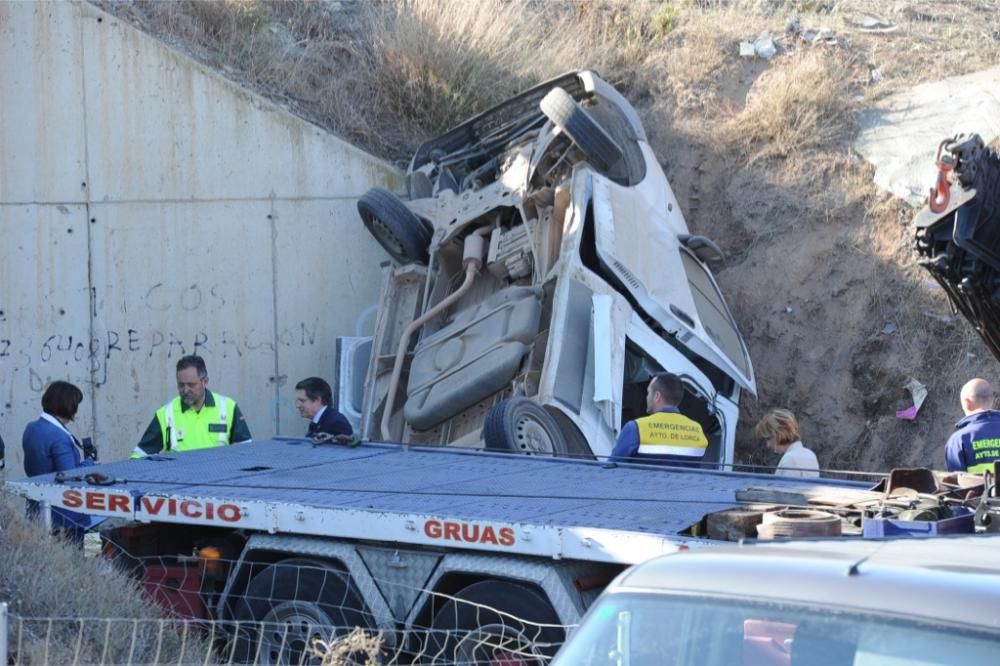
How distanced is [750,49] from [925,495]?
9.85 m

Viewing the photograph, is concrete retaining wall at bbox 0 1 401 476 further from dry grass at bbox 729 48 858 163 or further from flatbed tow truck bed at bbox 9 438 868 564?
flatbed tow truck bed at bbox 9 438 868 564

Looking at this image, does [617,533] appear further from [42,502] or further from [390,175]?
[390,175]

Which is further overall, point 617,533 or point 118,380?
point 118,380

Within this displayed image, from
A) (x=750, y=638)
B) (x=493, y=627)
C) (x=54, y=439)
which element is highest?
(x=54, y=439)

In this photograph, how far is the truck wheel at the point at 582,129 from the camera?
10.1 metres

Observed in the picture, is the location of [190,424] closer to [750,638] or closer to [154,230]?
[154,230]

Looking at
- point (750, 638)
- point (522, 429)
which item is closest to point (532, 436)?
point (522, 429)

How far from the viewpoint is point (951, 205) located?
584 cm

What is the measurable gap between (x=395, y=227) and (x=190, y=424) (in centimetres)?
322

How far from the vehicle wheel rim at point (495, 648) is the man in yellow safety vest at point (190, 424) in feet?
12.2

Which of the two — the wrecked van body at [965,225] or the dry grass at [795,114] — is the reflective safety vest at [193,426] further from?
the dry grass at [795,114]

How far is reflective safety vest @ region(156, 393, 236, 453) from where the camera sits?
8641mm

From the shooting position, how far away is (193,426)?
8.69m

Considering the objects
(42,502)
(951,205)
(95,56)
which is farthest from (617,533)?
(95,56)
